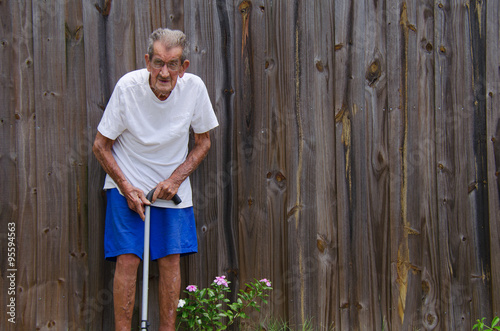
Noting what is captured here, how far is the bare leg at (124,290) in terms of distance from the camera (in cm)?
266

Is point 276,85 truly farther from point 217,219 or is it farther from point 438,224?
point 438,224

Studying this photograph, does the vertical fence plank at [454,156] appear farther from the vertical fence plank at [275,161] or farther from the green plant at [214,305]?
the green plant at [214,305]

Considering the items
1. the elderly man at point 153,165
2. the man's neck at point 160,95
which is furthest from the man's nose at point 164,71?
the man's neck at point 160,95

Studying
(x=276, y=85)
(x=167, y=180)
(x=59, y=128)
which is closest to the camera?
(x=167, y=180)

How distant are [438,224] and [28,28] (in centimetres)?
290

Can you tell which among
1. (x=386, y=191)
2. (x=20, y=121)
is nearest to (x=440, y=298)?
(x=386, y=191)

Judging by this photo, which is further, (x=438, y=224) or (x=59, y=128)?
(x=438, y=224)

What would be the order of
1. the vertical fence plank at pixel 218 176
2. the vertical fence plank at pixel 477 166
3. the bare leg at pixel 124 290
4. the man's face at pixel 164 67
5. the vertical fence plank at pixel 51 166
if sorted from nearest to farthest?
the man's face at pixel 164 67 → the bare leg at pixel 124 290 → the vertical fence plank at pixel 51 166 → the vertical fence plank at pixel 218 176 → the vertical fence plank at pixel 477 166

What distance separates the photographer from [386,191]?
3221 millimetres

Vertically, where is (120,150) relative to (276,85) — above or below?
below

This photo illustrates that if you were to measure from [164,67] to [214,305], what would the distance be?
1438 millimetres

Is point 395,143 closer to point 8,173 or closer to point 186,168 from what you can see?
point 186,168

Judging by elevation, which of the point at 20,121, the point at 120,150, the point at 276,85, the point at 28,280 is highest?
the point at 276,85

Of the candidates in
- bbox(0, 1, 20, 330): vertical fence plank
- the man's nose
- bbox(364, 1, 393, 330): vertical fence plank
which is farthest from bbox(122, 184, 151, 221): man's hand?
bbox(364, 1, 393, 330): vertical fence plank
